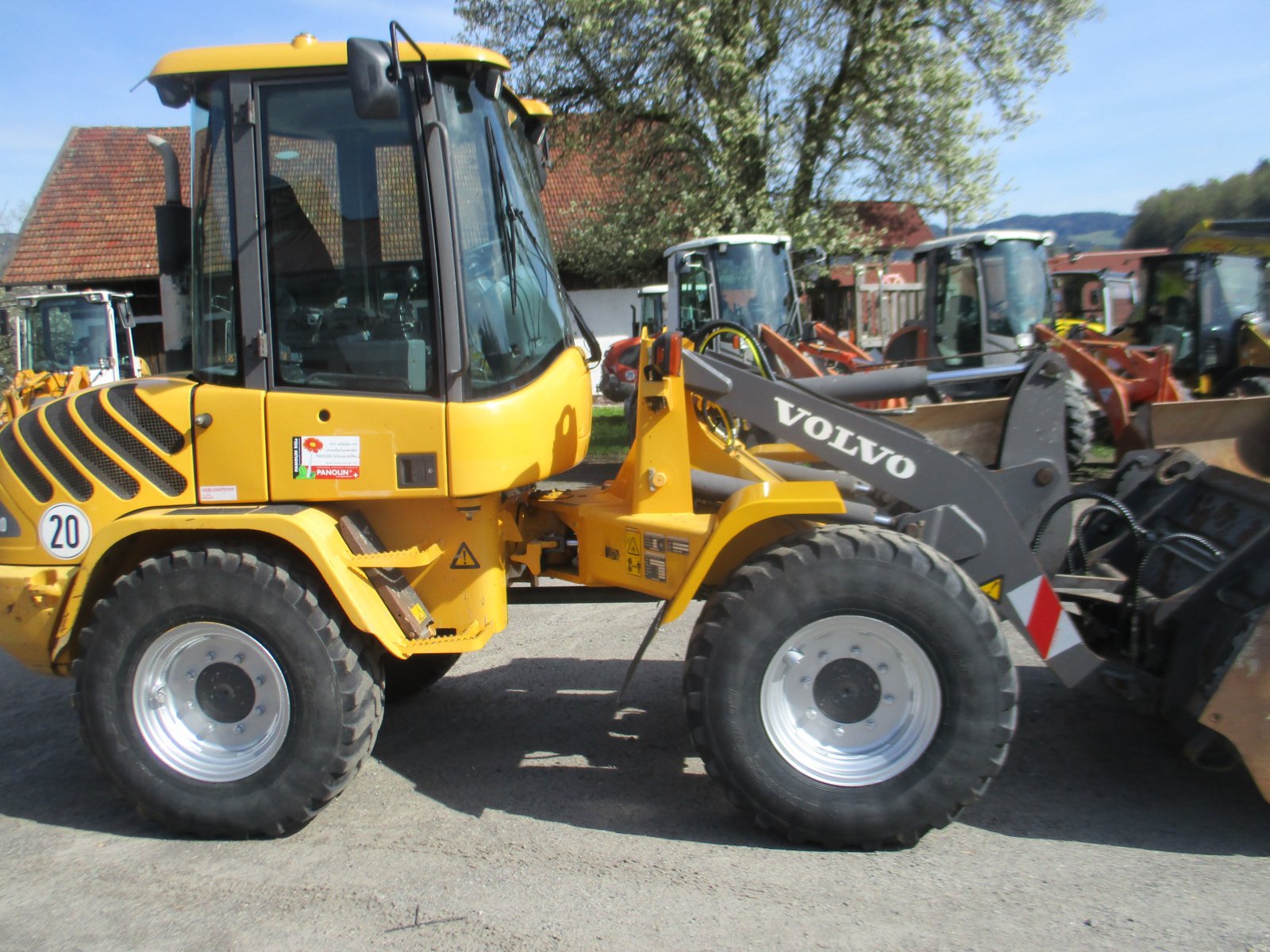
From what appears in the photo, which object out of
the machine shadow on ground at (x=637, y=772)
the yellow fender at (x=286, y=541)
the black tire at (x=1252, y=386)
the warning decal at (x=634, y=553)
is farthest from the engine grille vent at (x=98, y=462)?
the black tire at (x=1252, y=386)

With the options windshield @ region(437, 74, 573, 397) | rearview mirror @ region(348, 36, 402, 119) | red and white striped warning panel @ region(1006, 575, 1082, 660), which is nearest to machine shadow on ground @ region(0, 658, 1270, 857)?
red and white striped warning panel @ region(1006, 575, 1082, 660)

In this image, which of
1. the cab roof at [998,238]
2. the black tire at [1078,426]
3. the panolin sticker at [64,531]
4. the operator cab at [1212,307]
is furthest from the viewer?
the cab roof at [998,238]

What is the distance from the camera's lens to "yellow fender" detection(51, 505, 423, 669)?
343 centimetres

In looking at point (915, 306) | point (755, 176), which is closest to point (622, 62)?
point (755, 176)

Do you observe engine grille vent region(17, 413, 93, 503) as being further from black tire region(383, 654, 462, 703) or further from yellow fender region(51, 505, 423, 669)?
black tire region(383, 654, 462, 703)

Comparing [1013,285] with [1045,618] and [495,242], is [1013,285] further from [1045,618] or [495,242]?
[495,242]

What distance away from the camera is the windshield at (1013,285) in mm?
12000

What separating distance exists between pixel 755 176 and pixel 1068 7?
6058 mm

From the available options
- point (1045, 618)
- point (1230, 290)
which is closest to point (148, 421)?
point (1045, 618)

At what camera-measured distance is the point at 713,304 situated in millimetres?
13258

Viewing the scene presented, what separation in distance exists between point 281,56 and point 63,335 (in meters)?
13.9

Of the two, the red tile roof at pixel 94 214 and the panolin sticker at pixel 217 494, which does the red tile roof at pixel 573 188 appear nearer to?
the red tile roof at pixel 94 214

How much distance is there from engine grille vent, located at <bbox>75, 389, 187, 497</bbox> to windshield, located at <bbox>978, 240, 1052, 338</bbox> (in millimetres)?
10506

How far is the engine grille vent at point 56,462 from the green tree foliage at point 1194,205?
147ft
